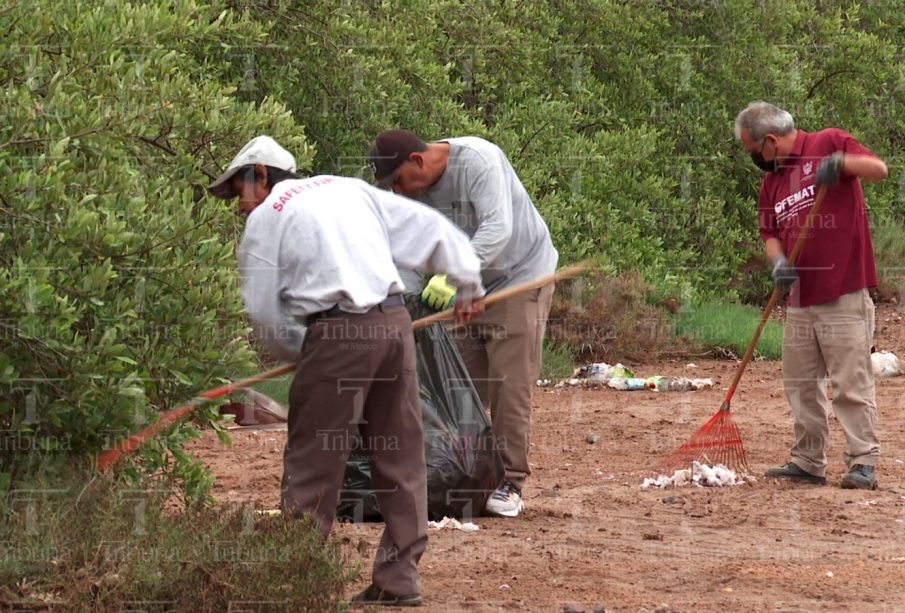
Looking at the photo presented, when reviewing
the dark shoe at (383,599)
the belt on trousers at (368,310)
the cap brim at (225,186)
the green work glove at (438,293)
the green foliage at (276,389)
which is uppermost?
the cap brim at (225,186)

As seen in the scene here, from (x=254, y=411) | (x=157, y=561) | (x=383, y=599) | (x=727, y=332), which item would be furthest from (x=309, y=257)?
(x=727, y=332)

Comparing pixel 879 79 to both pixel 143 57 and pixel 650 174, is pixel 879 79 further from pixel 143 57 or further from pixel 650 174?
pixel 143 57

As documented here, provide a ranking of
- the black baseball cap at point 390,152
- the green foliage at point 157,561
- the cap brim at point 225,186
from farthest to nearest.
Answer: the black baseball cap at point 390,152 < the cap brim at point 225,186 < the green foliage at point 157,561

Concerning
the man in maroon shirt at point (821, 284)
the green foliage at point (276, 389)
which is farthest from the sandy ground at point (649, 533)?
the green foliage at point (276, 389)

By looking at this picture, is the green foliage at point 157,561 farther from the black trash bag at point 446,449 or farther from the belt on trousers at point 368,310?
the black trash bag at point 446,449

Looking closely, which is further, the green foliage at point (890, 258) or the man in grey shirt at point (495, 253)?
the green foliage at point (890, 258)

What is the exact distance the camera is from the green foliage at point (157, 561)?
4.29 m

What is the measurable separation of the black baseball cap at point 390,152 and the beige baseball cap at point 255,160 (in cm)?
115

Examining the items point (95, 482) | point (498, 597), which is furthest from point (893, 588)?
point (95, 482)

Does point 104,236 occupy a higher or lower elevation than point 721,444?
higher

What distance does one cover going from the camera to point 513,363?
6.45 m

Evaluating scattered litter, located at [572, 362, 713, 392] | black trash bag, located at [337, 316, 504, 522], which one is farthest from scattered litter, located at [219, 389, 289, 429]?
black trash bag, located at [337, 316, 504, 522]

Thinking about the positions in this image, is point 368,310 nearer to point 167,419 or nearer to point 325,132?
point 167,419

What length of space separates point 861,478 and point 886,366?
421cm
